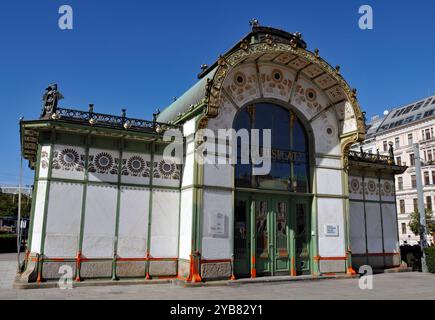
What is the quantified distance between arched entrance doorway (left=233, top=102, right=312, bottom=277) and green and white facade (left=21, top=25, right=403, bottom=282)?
→ 0.04m

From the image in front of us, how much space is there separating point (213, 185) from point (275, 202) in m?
3.06

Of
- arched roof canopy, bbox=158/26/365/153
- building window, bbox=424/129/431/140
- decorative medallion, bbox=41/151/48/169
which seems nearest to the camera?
decorative medallion, bbox=41/151/48/169

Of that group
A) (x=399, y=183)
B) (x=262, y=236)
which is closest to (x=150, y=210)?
(x=262, y=236)

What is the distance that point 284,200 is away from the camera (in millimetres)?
16312

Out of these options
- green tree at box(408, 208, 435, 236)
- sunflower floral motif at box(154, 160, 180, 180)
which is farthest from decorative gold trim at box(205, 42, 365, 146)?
green tree at box(408, 208, 435, 236)

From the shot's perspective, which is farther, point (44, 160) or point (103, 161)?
point (103, 161)

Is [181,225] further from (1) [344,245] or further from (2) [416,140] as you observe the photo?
(2) [416,140]

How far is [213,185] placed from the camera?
47.6 feet

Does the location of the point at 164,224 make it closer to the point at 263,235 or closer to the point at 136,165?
the point at 136,165

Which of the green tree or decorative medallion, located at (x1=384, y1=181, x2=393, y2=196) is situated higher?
decorative medallion, located at (x1=384, y1=181, x2=393, y2=196)

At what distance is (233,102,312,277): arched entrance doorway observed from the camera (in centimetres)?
1518

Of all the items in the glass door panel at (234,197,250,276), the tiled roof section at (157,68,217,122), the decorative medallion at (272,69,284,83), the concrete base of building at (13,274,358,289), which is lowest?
the concrete base of building at (13,274,358,289)

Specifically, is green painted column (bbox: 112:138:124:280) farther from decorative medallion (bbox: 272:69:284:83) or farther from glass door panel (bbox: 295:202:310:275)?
glass door panel (bbox: 295:202:310:275)
